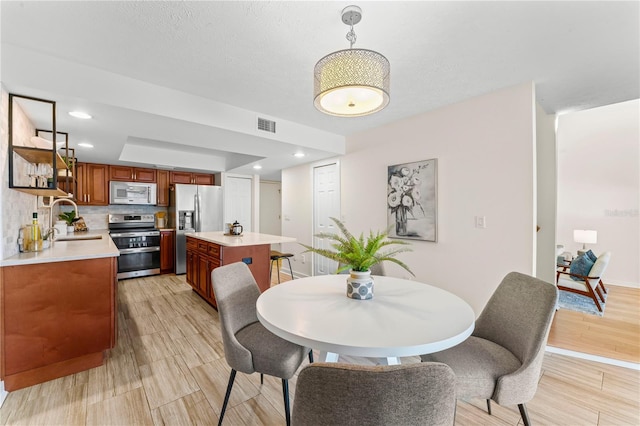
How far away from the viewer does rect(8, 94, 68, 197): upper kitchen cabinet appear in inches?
77.2

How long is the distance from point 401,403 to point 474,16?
1.94m

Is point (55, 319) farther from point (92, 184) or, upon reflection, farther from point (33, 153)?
point (92, 184)

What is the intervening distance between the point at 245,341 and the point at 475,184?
247cm

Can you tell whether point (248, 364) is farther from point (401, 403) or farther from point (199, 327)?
point (199, 327)

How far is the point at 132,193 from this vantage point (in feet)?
15.6

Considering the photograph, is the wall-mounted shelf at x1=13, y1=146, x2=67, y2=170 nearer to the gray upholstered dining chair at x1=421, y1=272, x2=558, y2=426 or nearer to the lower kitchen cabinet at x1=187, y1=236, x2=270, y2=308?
the lower kitchen cabinet at x1=187, y1=236, x2=270, y2=308

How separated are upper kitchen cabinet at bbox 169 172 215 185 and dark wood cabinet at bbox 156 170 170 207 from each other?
10 centimetres

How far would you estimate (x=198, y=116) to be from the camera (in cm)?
252

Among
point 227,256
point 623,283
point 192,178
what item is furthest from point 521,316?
point 192,178

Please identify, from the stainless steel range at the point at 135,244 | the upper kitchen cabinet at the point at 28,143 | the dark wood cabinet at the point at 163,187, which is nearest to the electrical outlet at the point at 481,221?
the upper kitchen cabinet at the point at 28,143

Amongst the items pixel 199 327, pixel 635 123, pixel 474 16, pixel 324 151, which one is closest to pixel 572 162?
pixel 635 123

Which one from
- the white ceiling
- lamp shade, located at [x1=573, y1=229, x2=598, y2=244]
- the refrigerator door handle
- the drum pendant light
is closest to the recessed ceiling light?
the white ceiling

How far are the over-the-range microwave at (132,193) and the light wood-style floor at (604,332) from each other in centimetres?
606

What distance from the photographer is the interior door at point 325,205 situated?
4.27 m
